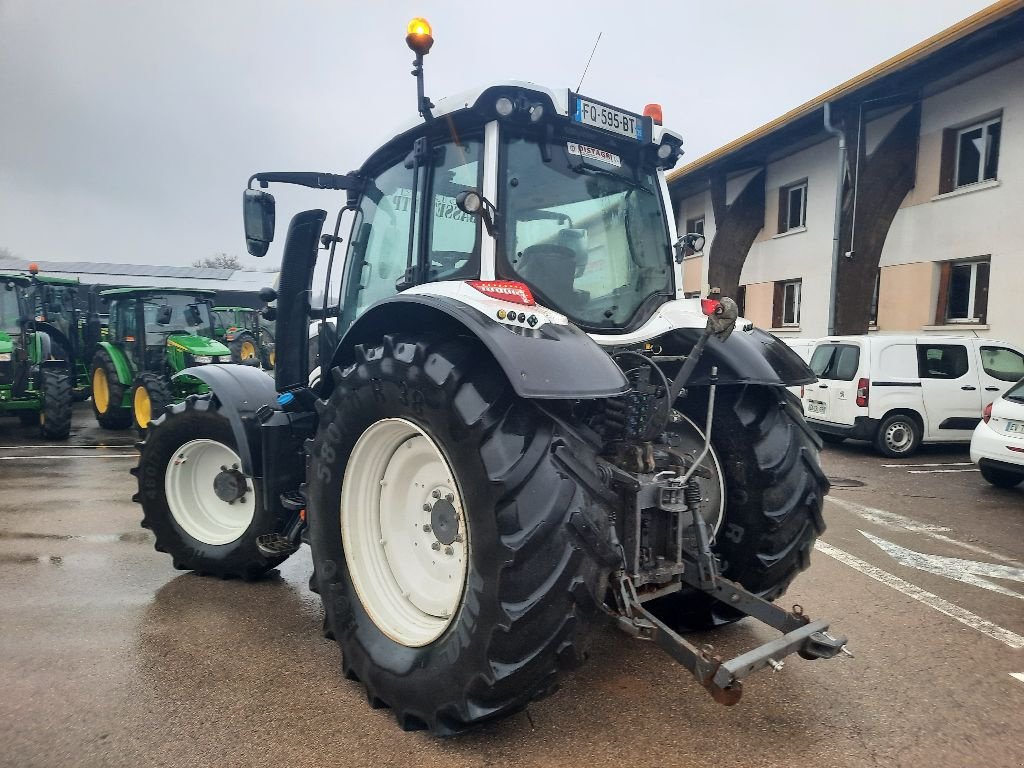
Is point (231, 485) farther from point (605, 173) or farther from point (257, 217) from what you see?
point (605, 173)

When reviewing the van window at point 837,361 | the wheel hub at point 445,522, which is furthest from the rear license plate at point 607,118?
the van window at point 837,361

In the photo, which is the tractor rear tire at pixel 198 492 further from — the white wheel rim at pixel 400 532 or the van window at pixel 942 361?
the van window at pixel 942 361

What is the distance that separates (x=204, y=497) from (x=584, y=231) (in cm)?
290

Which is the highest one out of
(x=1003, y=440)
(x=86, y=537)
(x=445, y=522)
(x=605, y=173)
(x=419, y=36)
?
(x=419, y=36)

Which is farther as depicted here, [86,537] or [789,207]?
[789,207]

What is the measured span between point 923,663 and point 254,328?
1542cm

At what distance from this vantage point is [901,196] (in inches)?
474

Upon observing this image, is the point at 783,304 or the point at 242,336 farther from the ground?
the point at 783,304

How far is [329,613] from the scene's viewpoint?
280 centimetres

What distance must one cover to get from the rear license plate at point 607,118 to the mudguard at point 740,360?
94cm

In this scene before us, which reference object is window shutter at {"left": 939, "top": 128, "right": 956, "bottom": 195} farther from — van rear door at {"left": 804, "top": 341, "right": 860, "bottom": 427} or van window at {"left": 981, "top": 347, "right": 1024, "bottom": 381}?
van rear door at {"left": 804, "top": 341, "right": 860, "bottom": 427}

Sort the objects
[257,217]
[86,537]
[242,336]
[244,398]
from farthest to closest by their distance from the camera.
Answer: [242,336]
[86,537]
[244,398]
[257,217]

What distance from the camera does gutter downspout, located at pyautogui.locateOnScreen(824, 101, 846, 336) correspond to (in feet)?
40.8

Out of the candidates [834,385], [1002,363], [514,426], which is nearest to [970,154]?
[1002,363]
